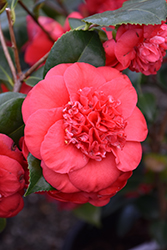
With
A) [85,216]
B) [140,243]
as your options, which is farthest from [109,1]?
[140,243]

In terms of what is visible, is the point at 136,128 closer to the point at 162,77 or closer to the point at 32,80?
the point at 32,80

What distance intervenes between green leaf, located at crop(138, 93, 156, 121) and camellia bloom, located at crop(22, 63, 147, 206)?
1.71ft

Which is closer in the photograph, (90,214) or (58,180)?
(58,180)

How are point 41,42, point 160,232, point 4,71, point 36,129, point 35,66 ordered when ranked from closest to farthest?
point 36,129 → point 35,66 → point 4,71 → point 41,42 → point 160,232

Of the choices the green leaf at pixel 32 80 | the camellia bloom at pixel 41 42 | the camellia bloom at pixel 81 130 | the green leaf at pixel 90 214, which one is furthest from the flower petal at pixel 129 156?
the green leaf at pixel 90 214

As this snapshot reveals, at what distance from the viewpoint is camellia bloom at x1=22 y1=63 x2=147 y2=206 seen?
1.23 feet

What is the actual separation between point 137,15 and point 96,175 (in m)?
0.26

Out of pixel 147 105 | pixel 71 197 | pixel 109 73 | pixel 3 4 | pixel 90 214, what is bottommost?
pixel 90 214

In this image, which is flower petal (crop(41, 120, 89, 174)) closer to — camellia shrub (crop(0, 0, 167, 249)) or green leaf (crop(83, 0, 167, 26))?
camellia shrub (crop(0, 0, 167, 249))

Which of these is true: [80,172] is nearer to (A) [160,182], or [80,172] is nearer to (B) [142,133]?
(B) [142,133]

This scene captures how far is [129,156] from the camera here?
0.41 meters

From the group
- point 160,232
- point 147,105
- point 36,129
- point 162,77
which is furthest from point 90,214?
point 36,129

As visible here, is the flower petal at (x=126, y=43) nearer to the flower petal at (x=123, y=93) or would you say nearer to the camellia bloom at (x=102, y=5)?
the flower petal at (x=123, y=93)

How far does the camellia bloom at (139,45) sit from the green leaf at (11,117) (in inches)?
7.4
